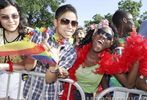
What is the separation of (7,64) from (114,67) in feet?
2.73

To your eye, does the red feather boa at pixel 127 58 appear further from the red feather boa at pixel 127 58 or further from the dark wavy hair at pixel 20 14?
the dark wavy hair at pixel 20 14

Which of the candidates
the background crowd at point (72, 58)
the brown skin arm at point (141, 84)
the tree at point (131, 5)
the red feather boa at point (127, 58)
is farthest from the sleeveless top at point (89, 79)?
the tree at point (131, 5)

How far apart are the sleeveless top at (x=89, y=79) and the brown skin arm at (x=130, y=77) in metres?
0.26

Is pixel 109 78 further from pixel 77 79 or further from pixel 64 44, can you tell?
pixel 64 44

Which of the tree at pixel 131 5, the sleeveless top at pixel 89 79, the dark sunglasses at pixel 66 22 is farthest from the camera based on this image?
the tree at pixel 131 5

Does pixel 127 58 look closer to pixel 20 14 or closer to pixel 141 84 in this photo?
pixel 141 84

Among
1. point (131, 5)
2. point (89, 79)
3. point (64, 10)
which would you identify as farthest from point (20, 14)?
point (131, 5)

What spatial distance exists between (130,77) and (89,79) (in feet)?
1.29

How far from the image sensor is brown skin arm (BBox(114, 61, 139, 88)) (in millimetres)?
3102

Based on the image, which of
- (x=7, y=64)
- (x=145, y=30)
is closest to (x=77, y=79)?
(x=7, y=64)

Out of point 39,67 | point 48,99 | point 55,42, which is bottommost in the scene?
point 48,99

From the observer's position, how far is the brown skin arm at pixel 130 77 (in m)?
3.10

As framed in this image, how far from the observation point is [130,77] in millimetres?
3139

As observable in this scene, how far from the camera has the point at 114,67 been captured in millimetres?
3186
